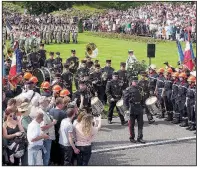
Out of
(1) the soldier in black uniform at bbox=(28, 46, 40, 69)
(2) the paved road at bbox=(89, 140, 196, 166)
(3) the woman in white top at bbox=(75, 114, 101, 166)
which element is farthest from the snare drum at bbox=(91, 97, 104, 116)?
(1) the soldier in black uniform at bbox=(28, 46, 40, 69)

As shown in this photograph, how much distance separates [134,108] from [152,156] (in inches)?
59.2

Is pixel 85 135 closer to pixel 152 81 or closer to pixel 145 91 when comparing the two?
pixel 145 91

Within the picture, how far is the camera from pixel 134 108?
1374 cm

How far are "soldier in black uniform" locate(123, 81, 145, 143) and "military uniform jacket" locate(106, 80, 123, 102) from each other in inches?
85.6

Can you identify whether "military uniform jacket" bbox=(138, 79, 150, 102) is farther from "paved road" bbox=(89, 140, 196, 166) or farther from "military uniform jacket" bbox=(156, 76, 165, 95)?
"paved road" bbox=(89, 140, 196, 166)

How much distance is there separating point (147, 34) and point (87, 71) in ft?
81.5

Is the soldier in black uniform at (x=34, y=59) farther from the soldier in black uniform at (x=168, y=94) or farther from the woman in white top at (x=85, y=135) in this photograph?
the woman in white top at (x=85, y=135)

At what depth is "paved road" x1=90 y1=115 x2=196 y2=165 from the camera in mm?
12422

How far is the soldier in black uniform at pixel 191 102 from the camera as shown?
1536 centimetres

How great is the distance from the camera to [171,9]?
48.7 meters

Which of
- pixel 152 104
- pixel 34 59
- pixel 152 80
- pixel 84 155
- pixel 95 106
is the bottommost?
pixel 84 155

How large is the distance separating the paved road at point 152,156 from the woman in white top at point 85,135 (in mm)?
1150

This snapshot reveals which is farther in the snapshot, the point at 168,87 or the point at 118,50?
the point at 118,50

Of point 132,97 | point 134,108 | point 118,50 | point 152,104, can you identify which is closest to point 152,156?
point 134,108
